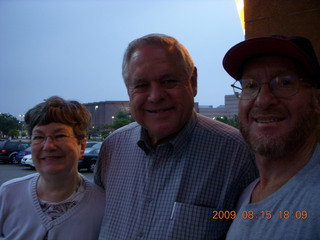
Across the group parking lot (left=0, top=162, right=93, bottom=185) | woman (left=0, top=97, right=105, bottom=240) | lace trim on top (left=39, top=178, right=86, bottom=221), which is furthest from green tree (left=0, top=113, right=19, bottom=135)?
lace trim on top (left=39, top=178, right=86, bottom=221)

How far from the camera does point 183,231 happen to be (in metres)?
1.62

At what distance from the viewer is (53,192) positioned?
2117 mm

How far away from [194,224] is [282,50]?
106 centimetres

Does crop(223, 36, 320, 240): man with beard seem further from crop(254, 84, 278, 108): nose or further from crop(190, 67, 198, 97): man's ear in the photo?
crop(190, 67, 198, 97): man's ear

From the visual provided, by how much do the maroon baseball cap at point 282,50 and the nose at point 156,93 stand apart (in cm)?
51

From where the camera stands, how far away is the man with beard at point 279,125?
1193 millimetres

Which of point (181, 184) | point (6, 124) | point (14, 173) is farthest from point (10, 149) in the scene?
point (6, 124)

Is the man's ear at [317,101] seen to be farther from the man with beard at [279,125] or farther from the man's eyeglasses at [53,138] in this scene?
the man's eyeglasses at [53,138]

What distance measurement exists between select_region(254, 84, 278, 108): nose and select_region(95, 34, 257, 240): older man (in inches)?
20.6

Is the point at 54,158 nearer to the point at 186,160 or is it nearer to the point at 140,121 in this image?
the point at 140,121

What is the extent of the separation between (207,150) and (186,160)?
0.16 metres

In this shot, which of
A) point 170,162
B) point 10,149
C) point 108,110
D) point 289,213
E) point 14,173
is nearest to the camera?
point 289,213

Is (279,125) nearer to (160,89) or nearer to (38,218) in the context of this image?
(160,89)
